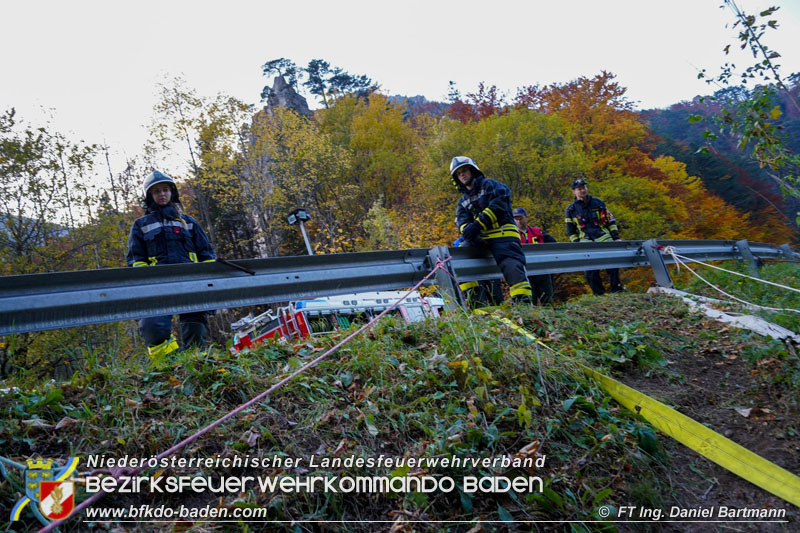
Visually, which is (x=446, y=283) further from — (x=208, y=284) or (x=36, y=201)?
(x=36, y=201)

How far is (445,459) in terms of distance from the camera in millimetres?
2092

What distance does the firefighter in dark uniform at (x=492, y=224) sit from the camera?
531 cm

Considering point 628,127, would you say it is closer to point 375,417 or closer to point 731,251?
point 731,251

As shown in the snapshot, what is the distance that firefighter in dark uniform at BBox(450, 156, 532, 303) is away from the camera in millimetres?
5312

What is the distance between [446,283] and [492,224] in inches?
49.5

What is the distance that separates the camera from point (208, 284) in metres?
3.73

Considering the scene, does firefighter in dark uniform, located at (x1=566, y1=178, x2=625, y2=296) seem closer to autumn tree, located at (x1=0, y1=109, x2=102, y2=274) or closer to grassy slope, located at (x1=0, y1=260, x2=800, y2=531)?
grassy slope, located at (x1=0, y1=260, x2=800, y2=531)

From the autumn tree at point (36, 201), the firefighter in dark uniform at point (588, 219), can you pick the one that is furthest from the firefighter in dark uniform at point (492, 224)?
the autumn tree at point (36, 201)

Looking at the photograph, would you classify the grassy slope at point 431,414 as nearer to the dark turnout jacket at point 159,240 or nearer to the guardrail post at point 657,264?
the dark turnout jacket at point 159,240

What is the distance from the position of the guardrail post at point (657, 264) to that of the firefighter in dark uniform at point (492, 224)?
2.65 m

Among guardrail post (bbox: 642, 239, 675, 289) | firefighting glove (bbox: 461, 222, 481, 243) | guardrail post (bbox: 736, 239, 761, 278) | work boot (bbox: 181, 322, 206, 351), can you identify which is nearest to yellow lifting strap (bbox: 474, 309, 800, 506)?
firefighting glove (bbox: 461, 222, 481, 243)

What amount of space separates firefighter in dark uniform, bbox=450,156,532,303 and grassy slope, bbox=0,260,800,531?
1907 millimetres

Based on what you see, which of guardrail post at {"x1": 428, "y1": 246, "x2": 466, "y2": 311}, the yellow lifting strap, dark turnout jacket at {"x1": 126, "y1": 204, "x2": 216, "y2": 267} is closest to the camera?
the yellow lifting strap

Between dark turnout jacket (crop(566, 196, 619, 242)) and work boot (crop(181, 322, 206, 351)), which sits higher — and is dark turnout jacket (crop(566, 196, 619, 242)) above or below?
above
